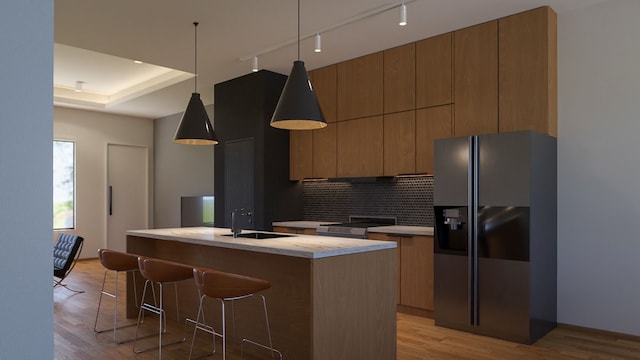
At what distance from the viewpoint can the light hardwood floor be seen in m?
3.47

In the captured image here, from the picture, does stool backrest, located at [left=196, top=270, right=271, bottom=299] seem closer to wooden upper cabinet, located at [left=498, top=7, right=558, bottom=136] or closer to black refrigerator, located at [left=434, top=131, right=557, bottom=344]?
black refrigerator, located at [left=434, top=131, right=557, bottom=344]

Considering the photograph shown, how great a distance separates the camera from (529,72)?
4086mm

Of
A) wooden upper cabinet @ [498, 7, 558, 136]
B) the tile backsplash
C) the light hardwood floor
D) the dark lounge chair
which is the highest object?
wooden upper cabinet @ [498, 7, 558, 136]

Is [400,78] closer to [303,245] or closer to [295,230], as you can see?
[295,230]

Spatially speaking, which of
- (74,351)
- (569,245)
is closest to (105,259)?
(74,351)

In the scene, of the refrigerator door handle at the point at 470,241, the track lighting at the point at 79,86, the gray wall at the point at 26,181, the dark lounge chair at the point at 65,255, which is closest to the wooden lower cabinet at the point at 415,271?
the refrigerator door handle at the point at 470,241

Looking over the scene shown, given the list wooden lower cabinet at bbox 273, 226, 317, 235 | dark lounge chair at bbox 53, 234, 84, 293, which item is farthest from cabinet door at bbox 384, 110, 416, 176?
dark lounge chair at bbox 53, 234, 84, 293

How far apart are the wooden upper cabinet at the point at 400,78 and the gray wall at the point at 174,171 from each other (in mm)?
4105

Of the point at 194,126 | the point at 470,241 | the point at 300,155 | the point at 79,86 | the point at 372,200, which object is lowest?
the point at 470,241

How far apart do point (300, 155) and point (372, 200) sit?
48.0 inches

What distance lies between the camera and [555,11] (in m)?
4.14

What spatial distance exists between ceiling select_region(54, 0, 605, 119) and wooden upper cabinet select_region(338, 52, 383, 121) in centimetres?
12

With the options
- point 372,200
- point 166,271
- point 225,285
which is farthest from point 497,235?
point 166,271

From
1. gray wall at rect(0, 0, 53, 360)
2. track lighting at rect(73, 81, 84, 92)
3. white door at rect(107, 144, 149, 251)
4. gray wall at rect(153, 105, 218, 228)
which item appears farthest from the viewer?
white door at rect(107, 144, 149, 251)
